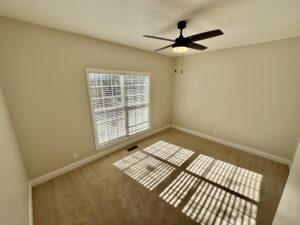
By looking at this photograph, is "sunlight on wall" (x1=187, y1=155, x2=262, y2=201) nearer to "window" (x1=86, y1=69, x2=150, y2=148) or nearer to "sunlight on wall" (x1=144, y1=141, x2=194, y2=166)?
"sunlight on wall" (x1=144, y1=141, x2=194, y2=166)

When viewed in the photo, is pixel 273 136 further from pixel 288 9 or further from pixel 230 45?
pixel 288 9

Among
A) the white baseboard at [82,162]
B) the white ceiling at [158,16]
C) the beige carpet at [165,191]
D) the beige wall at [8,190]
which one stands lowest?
the beige carpet at [165,191]

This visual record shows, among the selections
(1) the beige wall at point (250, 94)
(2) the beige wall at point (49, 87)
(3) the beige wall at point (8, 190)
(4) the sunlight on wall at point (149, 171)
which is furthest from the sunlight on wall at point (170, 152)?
(3) the beige wall at point (8, 190)

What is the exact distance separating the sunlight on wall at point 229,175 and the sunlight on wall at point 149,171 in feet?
1.66

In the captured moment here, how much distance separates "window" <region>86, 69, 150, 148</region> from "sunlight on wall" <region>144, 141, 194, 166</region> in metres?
0.71

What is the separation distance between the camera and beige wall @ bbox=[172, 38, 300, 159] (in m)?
2.51

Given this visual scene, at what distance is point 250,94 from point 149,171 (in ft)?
9.10

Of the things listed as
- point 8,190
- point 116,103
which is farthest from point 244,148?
point 8,190

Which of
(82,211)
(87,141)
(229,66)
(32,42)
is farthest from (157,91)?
(82,211)

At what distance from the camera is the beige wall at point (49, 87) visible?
1.77m

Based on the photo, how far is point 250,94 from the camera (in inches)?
115

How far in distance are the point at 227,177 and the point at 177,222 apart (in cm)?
129

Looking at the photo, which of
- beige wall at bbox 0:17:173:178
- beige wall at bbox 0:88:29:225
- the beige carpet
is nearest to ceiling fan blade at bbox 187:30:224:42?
beige wall at bbox 0:17:173:178

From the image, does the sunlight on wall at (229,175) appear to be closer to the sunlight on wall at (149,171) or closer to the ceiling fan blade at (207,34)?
the sunlight on wall at (149,171)
